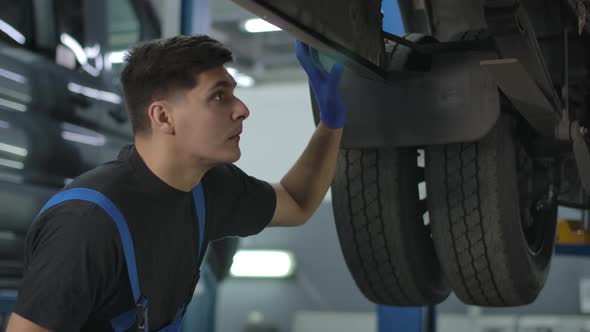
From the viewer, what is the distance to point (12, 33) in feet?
8.63

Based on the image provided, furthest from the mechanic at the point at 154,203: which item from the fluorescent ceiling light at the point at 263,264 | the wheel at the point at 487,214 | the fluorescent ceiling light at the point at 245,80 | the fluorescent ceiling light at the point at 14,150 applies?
the fluorescent ceiling light at the point at 245,80

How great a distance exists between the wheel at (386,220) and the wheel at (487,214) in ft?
0.23

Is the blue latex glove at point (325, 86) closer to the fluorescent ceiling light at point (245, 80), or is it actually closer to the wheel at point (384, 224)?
the wheel at point (384, 224)

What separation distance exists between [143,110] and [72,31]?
1.39 m

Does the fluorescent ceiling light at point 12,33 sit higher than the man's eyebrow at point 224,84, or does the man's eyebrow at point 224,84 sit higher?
the fluorescent ceiling light at point 12,33

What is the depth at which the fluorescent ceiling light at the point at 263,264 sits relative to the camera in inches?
252

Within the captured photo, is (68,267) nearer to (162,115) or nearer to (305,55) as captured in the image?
(162,115)

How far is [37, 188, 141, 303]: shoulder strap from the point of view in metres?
1.53

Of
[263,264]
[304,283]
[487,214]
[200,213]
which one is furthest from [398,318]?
[263,264]

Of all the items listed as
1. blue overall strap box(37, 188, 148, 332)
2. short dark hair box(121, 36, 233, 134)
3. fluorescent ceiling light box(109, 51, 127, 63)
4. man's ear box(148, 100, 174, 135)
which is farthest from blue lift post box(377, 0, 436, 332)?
blue overall strap box(37, 188, 148, 332)

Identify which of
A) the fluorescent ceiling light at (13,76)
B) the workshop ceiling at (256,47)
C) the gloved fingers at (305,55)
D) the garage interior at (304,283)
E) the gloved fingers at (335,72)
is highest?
the workshop ceiling at (256,47)

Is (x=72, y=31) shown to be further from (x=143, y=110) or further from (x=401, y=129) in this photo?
(x=401, y=129)

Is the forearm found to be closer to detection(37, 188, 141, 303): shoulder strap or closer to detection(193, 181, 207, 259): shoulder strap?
detection(193, 181, 207, 259): shoulder strap

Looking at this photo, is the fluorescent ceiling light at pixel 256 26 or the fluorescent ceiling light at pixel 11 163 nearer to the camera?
the fluorescent ceiling light at pixel 11 163
